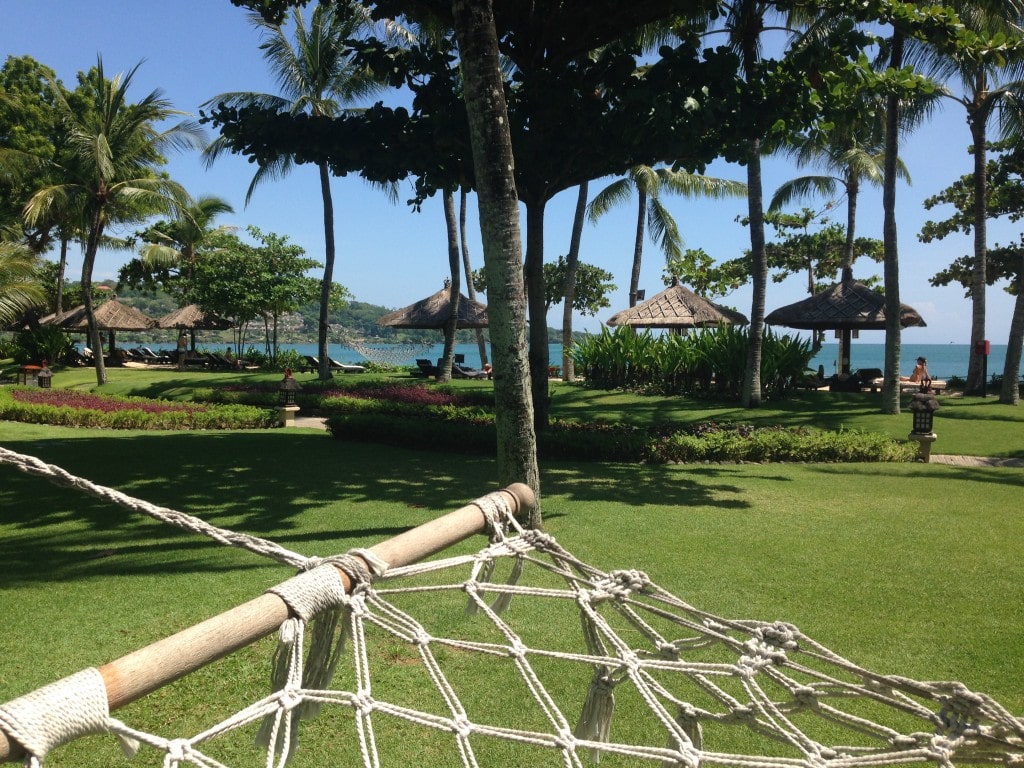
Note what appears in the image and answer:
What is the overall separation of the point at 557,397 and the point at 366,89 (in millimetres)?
10205

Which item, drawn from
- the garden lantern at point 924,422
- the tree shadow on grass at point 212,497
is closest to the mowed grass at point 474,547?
the tree shadow on grass at point 212,497

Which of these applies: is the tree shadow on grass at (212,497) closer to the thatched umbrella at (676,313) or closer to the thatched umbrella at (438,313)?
the thatched umbrella at (676,313)

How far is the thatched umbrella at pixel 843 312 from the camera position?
19703mm

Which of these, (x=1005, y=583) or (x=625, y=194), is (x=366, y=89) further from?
(x=1005, y=583)

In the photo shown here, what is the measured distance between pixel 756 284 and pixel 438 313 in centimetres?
1198

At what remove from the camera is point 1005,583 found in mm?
5184

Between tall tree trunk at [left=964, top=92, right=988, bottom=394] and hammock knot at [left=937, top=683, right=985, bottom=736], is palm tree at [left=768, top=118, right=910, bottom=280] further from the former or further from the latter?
hammock knot at [left=937, top=683, right=985, bottom=736]

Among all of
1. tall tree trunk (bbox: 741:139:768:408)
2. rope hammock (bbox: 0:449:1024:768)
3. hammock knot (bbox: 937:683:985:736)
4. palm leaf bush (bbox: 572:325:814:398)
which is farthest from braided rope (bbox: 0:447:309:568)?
palm leaf bush (bbox: 572:325:814:398)

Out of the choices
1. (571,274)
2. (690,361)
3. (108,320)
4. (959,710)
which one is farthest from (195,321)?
(959,710)

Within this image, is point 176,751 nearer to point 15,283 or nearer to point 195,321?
point 15,283

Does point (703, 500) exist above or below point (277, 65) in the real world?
below

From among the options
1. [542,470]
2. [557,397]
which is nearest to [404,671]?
[542,470]

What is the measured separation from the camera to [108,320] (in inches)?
1182

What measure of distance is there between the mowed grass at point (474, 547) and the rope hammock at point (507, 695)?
4 centimetres
